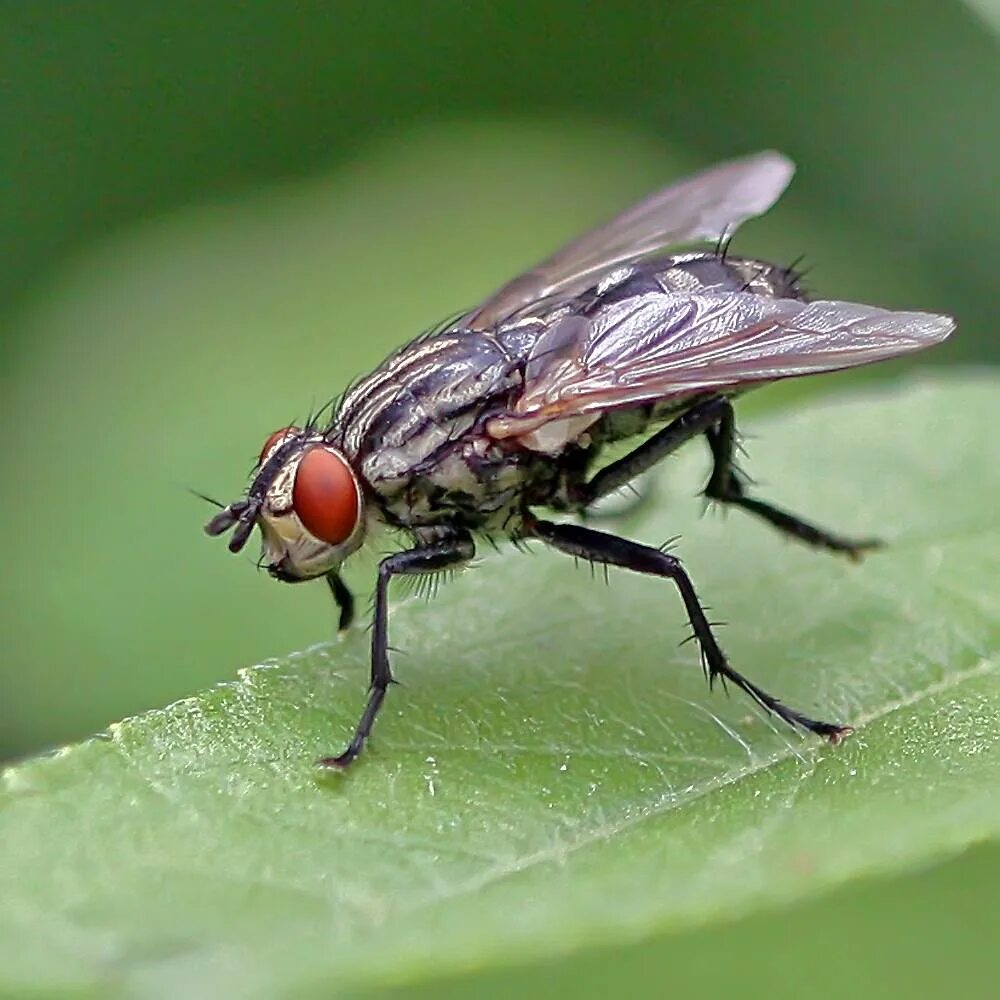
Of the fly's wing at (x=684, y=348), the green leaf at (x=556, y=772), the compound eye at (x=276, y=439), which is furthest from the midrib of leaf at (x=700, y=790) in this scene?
the compound eye at (x=276, y=439)

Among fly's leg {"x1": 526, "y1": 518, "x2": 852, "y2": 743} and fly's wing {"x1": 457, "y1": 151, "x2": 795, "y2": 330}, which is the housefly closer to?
fly's leg {"x1": 526, "y1": 518, "x2": 852, "y2": 743}

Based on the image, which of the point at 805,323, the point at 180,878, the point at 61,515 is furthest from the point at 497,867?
the point at 61,515

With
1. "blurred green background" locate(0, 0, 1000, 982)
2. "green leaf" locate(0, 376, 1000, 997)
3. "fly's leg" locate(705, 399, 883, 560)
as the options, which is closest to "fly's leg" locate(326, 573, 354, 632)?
"green leaf" locate(0, 376, 1000, 997)

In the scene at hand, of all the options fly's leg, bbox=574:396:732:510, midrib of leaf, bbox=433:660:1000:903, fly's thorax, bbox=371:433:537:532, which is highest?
fly's thorax, bbox=371:433:537:532

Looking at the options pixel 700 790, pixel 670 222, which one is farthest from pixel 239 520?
pixel 670 222

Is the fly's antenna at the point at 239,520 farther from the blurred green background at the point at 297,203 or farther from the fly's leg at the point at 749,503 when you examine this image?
the blurred green background at the point at 297,203

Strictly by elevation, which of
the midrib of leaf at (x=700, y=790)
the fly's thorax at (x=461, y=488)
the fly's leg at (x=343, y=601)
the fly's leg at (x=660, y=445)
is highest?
the fly's thorax at (x=461, y=488)

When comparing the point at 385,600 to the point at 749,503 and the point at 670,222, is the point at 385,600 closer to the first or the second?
the point at 749,503

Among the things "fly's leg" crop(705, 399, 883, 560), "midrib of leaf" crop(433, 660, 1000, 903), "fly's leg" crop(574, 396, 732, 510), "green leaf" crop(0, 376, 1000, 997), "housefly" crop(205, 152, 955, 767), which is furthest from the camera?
"fly's leg" crop(705, 399, 883, 560)
